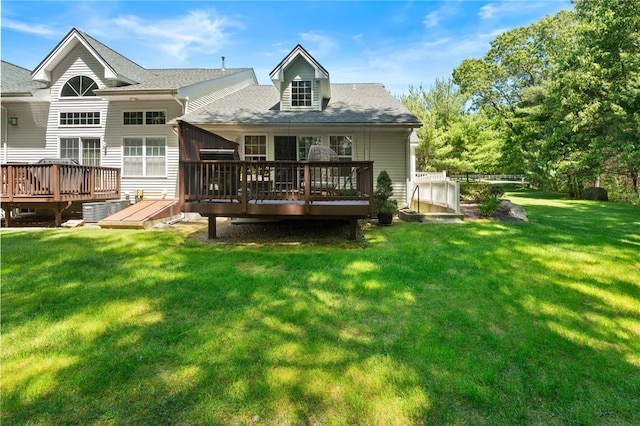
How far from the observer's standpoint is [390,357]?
2.78 meters

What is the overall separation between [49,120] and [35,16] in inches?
150

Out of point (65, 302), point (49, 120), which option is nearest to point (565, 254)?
point (65, 302)

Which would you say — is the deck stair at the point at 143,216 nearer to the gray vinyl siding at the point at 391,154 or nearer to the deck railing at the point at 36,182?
the deck railing at the point at 36,182

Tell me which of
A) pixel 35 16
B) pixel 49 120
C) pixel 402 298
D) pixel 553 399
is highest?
pixel 35 16

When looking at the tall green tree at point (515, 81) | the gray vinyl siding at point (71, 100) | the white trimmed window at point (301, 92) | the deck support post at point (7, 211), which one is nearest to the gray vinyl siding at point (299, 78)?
the white trimmed window at point (301, 92)

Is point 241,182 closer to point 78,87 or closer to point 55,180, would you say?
point 55,180

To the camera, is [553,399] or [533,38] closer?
[553,399]

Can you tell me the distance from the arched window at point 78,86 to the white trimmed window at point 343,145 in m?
9.93

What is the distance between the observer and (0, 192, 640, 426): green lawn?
7.30 ft

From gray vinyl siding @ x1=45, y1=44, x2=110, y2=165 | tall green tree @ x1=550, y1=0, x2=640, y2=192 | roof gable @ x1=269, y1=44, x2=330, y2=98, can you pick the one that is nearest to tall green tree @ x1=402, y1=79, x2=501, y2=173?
tall green tree @ x1=550, y1=0, x2=640, y2=192

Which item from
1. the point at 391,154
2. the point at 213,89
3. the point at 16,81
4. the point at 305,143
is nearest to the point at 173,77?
the point at 213,89

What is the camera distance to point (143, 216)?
30.7 ft

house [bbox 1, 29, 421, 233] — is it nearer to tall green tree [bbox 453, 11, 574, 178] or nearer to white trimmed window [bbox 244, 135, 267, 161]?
white trimmed window [bbox 244, 135, 267, 161]

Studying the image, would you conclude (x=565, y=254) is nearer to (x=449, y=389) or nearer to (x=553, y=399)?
(x=553, y=399)
